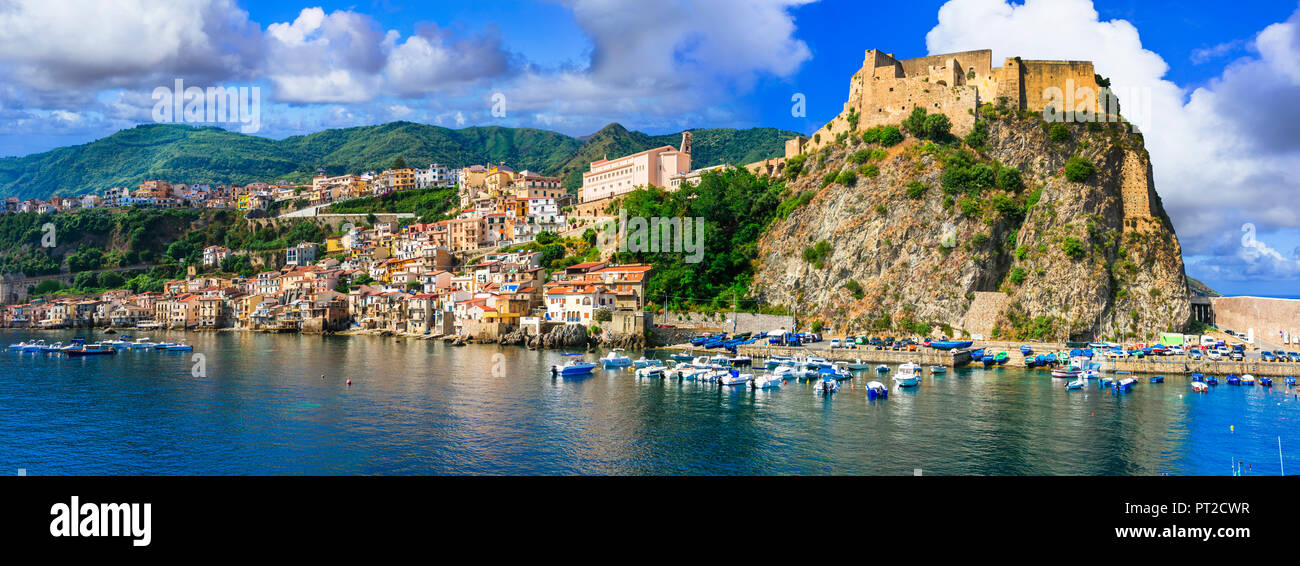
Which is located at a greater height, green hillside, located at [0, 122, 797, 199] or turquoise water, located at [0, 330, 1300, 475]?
green hillside, located at [0, 122, 797, 199]

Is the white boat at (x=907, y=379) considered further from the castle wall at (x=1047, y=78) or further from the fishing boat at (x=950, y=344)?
the castle wall at (x=1047, y=78)

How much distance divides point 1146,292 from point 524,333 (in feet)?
106

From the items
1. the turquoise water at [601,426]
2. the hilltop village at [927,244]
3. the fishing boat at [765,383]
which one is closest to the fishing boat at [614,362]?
the turquoise water at [601,426]

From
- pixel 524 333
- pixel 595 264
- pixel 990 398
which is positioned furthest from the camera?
pixel 595 264

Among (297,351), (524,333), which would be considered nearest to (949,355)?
(524,333)

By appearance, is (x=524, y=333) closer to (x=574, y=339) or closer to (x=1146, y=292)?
(x=574, y=339)

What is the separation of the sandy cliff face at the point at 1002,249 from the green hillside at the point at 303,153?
69908 mm

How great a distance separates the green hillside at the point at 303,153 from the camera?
431ft

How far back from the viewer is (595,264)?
5031 cm

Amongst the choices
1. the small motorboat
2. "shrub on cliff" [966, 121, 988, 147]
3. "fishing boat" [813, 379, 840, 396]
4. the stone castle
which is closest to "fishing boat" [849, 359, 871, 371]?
"fishing boat" [813, 379, 840, 396]

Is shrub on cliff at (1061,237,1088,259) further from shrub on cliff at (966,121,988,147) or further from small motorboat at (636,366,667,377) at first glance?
small motorboat at (636,366,667,377)

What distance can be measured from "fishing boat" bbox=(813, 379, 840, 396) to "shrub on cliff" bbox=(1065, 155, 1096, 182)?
69.5 feet

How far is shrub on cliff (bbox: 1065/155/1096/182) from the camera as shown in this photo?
3978 cm
